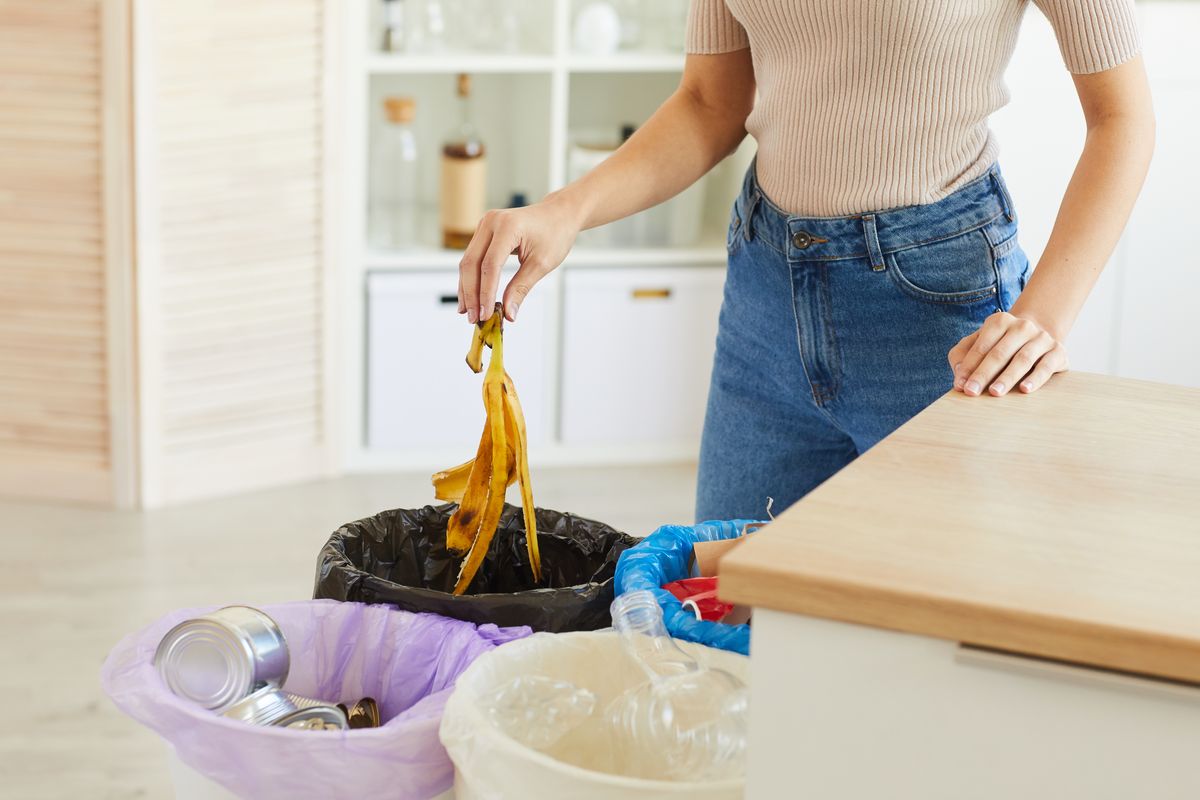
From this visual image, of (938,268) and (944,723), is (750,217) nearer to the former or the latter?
(938,268)

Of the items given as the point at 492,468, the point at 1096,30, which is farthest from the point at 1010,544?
the point at 1096,30

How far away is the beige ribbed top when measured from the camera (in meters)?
1.29

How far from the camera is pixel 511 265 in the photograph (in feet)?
10.7

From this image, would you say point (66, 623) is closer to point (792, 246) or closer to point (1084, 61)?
point (792, 246)

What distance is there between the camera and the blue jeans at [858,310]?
1.33 meters

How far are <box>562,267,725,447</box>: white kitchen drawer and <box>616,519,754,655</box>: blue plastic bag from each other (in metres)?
2.14

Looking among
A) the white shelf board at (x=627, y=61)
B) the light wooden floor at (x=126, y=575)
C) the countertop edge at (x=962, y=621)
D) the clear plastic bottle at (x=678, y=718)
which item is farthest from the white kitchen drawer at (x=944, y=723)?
the white shelf board at (x=627, y=61)

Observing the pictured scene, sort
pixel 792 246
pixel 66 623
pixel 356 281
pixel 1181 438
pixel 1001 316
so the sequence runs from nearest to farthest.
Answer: pixel 1181 438 < pixel 1001 316 < pixel 792 246 < pixel 66 623 < pixel 356 281

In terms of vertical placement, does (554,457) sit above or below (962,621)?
below

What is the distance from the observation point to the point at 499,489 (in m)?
1.17

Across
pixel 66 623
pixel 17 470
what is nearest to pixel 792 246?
pixel 66 623

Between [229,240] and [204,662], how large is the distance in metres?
2.12

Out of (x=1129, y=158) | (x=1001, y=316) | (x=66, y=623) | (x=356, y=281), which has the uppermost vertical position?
(x=1129, y=158)

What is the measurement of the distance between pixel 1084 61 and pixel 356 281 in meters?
2.21
